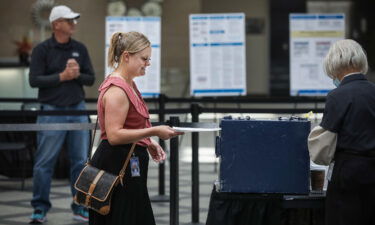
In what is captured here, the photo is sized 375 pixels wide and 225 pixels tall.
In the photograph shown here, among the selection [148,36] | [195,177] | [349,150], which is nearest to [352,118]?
[349,150]

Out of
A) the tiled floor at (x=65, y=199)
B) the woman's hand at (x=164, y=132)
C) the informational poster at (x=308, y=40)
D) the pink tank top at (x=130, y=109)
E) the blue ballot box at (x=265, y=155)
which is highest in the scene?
the informational poster at (x=308, y=40)

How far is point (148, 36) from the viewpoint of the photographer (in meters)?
9.62

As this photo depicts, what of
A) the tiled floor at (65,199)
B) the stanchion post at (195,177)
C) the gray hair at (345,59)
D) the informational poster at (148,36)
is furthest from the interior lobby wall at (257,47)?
the gray hair at (345,59)

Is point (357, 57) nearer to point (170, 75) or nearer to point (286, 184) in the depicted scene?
point (286, 184)

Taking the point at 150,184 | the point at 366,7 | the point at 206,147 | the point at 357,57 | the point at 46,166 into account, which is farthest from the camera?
the point at 366,7

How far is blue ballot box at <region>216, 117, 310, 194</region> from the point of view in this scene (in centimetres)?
442

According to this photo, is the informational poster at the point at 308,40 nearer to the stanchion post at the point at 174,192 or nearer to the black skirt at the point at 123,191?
the stanchion post at the point at 174,192

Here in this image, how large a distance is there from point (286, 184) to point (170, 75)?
918cm

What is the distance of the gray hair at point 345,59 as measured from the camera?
4.34m

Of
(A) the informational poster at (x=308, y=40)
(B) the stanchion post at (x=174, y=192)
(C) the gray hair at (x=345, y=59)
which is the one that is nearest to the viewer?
(C) the gray hair at (x=345, y=59)

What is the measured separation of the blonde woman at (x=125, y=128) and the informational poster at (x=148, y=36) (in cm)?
511

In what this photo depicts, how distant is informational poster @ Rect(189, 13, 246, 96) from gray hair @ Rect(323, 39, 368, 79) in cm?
554

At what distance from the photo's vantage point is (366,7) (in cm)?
1455

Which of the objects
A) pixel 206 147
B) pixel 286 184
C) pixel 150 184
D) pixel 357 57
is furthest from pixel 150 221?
pixel 206 147
